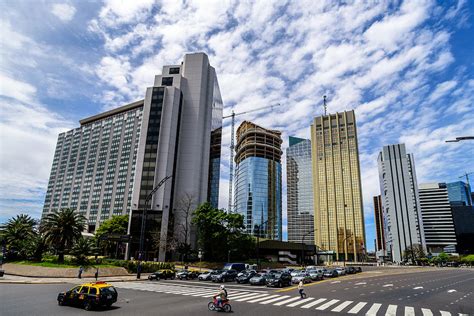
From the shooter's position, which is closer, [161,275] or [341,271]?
[161,275]

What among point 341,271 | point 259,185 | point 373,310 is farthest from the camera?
point 259,185

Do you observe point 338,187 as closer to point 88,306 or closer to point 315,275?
point 315,275

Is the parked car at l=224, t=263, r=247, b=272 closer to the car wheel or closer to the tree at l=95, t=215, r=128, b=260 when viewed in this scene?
the car wheel

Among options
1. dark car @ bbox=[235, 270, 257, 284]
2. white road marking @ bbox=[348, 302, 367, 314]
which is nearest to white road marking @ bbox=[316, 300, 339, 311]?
white road marking @ bbox=[348, 302, 367, 314]

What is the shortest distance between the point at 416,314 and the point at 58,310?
20661mm

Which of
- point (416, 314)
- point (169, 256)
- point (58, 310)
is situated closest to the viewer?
point (58, 310)

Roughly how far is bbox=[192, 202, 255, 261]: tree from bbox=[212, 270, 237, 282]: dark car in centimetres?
2146

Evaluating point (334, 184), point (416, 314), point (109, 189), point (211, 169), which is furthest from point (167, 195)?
point (334, 184)

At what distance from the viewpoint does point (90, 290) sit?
56.2ft

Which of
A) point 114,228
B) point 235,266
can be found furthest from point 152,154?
point 235,266

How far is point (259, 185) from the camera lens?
600 ft

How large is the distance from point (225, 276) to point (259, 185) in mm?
145286

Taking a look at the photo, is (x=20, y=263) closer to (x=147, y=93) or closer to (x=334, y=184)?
(x=147, y=93)

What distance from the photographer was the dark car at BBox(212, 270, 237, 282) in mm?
37656
